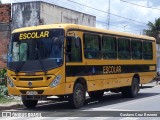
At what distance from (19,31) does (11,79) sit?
1821 mm

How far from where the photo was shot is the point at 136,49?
20.5 m

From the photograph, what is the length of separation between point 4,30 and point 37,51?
33.2 ft

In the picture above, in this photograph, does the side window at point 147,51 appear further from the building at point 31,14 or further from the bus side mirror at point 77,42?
the bus side mirror at point 77,42

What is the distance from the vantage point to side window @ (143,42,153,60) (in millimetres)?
21578

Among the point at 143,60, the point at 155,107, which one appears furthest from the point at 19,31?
the point at 143,60

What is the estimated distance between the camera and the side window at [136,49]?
20.2 m

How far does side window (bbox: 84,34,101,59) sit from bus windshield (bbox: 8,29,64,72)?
5.35 ft

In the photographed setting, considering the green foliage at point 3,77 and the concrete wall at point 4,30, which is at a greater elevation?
the concrete wall at point 4,30

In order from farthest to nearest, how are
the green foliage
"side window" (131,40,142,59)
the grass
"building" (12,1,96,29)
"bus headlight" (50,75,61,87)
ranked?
"building" (12,1,96,29), "side window" (131,40,142,59), the green foliage, the grass, "bus headlight" (50,75,61,87)

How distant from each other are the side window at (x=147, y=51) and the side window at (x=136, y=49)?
0.54 metres

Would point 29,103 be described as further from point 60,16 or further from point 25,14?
point 60,16

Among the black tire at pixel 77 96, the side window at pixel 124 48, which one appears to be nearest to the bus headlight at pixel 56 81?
the black tire at pixel 77 96

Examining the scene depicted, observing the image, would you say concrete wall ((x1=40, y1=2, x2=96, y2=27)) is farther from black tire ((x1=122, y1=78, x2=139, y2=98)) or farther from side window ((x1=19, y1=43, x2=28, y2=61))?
side window ((x1=19, y1=43, x2=28, y2=61))

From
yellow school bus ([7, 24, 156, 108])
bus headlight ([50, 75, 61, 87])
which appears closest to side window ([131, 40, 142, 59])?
yellow school bus ([7, 24, 156, 108])
